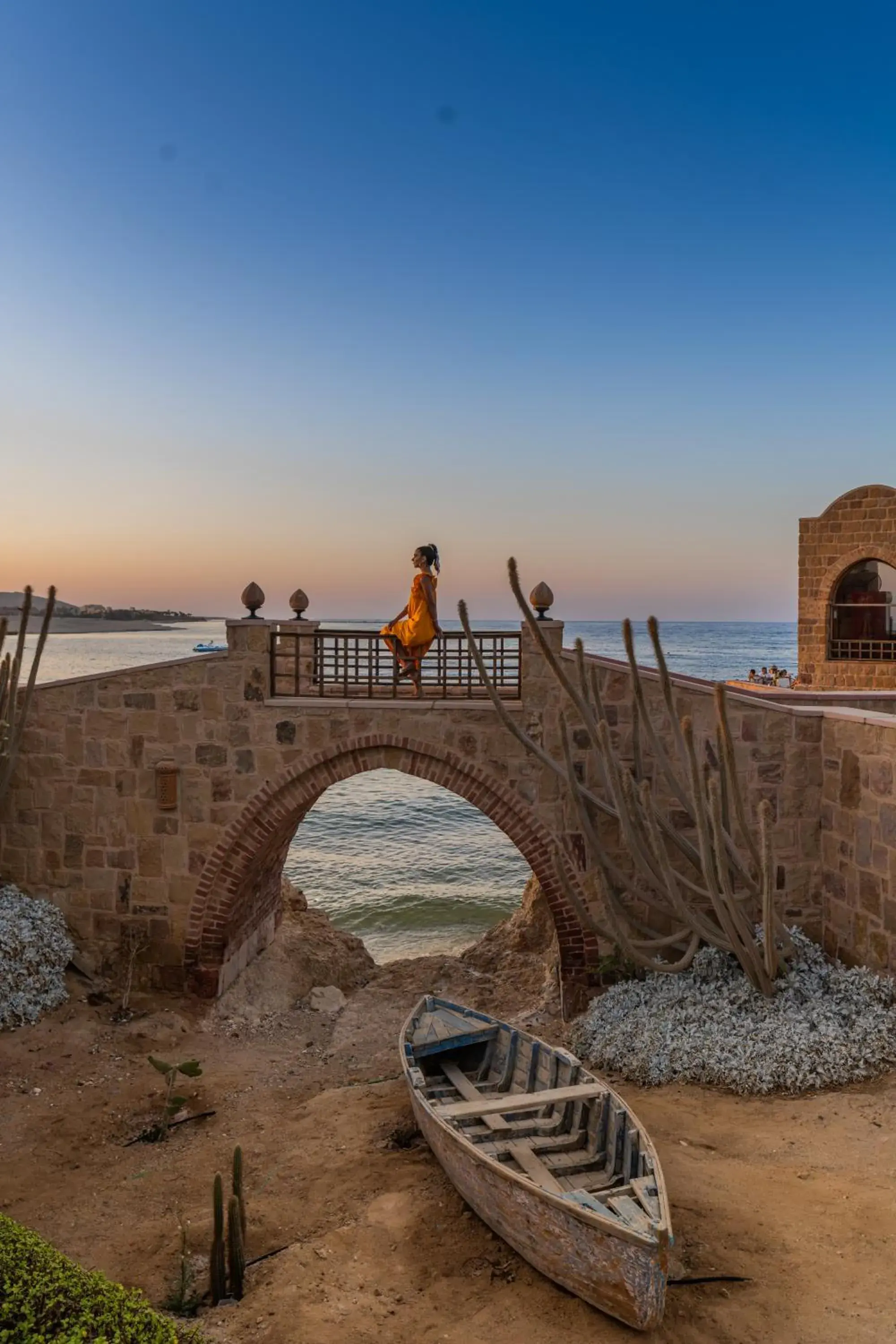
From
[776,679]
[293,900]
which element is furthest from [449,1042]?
[776,679]

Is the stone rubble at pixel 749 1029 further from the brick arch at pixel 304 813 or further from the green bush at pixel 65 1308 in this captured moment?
the green bush at pixel 65 1308

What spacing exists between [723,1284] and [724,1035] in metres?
3.00

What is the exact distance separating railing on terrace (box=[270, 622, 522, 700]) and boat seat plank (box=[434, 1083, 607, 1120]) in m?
4.25

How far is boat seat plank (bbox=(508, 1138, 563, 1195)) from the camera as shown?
5887 millimetres

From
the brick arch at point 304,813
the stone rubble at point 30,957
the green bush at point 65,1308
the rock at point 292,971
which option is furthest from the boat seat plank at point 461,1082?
the stone rubble at point 30,957

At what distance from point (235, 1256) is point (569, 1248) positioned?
2.03 m

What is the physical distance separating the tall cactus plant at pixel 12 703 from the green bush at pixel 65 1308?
7.19 metres

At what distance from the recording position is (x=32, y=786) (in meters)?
10.5

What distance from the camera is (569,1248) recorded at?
4957 mm

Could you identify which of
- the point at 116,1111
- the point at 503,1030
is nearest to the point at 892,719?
the point at 503,1030

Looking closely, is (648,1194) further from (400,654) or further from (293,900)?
(293,900)

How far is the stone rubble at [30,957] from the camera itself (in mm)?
9500

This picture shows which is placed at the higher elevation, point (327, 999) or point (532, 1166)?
point (532, 1166)

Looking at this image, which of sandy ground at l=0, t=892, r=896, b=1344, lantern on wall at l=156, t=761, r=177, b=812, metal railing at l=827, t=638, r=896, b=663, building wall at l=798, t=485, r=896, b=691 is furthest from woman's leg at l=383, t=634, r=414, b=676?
metal railing at l=827, t=638, r=896, b=663
